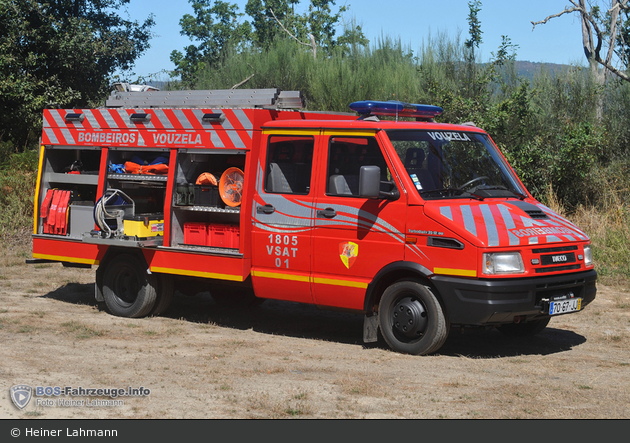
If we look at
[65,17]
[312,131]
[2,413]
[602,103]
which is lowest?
[2,413]

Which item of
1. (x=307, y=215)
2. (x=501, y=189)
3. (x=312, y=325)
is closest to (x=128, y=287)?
(x=312, y=325)

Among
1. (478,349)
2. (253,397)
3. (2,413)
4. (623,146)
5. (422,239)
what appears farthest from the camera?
(623,146)

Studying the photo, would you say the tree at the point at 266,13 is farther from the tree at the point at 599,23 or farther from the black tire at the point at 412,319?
the black tire at the point at 412,319

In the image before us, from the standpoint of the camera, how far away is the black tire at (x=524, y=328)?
8.20 meters

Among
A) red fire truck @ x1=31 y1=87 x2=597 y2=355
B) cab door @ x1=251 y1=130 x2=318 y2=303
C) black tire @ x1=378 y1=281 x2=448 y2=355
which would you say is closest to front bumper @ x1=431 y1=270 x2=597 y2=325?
red fire truck @ x1=31 y1=87 x2=597 y2=355

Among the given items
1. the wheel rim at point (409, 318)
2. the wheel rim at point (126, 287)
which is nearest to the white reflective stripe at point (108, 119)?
the wheel rim at point (126, 287)

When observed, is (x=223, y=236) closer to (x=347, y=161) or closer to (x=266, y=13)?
(x=347, y=161)

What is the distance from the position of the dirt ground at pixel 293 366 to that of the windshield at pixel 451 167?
1629 millimetres

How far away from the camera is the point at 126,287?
9.59m

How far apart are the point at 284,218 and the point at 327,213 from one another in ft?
1.81

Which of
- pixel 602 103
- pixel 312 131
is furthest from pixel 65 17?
pixel 312 131

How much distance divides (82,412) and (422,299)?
3.29 m

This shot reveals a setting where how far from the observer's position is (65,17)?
21.5 meters

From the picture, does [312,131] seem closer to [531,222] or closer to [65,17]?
[531,222]
